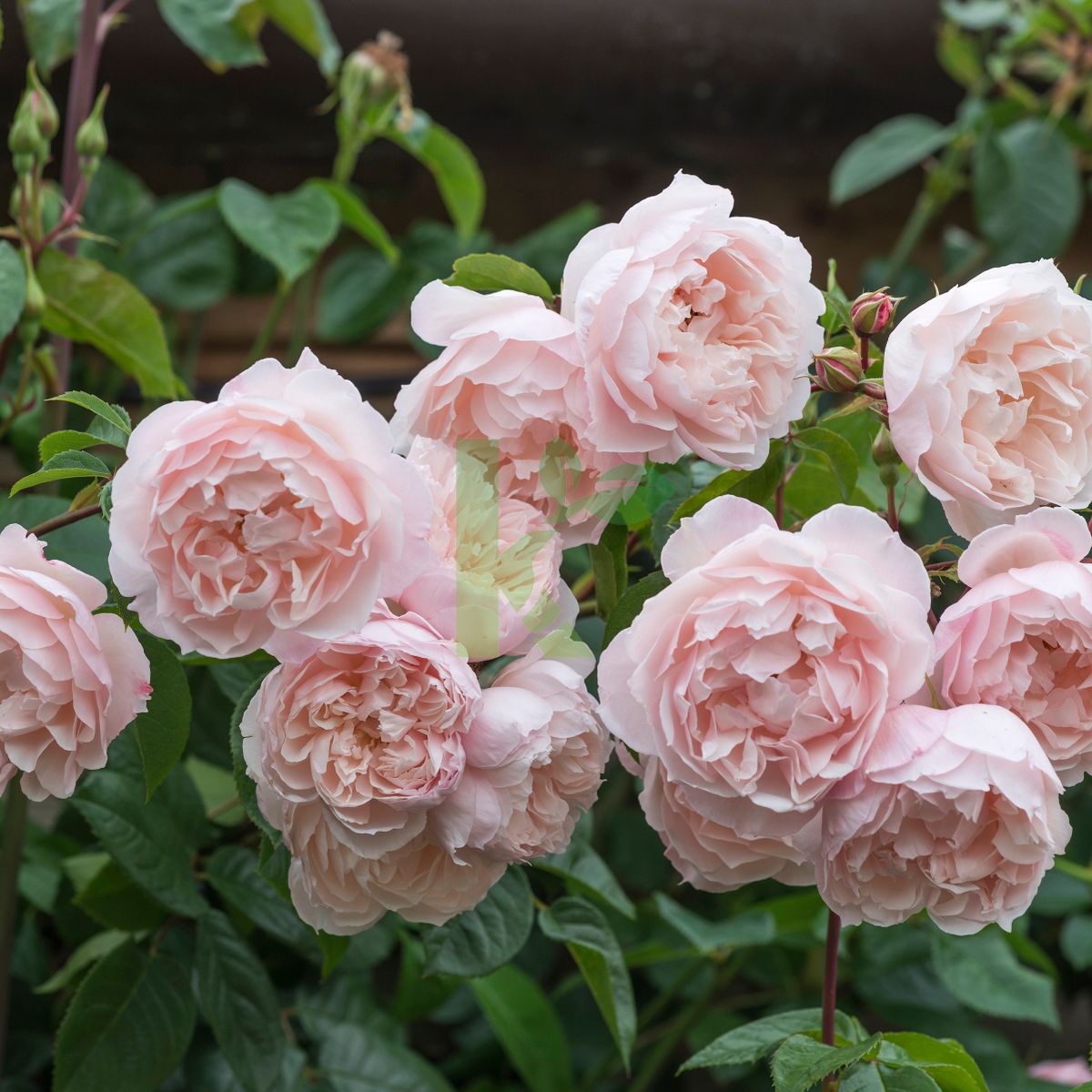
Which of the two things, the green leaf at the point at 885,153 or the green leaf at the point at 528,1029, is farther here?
the green leaf at the point at 885,153

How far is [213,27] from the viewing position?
69 centimetres

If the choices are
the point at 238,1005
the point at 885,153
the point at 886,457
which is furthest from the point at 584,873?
the point at 885,153

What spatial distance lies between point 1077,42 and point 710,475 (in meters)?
0.69

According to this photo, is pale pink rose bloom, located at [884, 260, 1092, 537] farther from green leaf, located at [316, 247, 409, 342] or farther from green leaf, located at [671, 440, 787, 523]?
green leaf, located at [316, 247, 409, 342]

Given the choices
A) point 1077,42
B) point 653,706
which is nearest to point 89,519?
point 653,706

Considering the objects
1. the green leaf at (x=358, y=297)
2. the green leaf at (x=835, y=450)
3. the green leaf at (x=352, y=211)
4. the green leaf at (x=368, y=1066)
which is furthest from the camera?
the green leaf at (x=358, y=297)

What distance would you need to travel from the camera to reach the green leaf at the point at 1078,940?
0.82 m

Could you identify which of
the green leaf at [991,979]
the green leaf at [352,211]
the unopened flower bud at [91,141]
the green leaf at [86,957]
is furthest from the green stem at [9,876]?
the green leaf at [991,979]

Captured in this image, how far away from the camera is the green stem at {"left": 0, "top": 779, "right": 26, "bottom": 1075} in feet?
1.84

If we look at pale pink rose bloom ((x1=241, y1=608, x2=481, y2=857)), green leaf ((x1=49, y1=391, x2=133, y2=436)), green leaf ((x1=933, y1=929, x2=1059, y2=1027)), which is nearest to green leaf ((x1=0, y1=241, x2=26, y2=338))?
green leaf ((x1=49, y1=391, x2=133, y2=436))

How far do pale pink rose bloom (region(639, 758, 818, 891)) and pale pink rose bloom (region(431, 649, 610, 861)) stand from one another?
0.06 ft

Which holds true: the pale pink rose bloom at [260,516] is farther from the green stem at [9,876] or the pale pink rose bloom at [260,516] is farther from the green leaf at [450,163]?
the green leaf at [450,163]

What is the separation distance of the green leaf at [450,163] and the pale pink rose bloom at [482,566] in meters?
0.45

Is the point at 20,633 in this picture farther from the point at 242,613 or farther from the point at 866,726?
the point at 866,726
